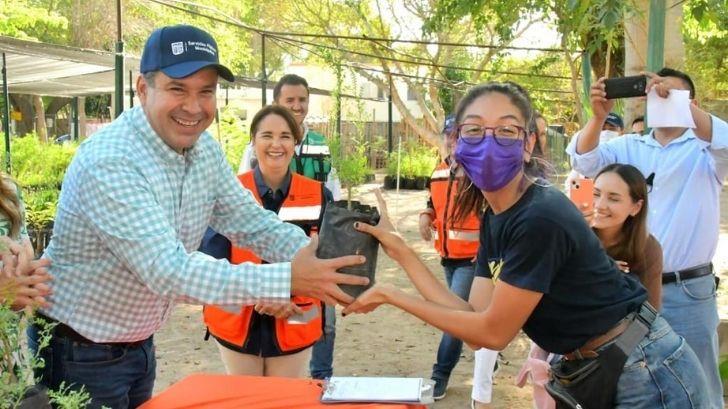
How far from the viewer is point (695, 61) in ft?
73.6

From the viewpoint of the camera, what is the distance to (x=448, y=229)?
480 centimetres

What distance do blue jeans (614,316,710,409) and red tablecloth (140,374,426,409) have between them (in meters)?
0.59

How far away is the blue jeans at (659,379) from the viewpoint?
211 centimetres

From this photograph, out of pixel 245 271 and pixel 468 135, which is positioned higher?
pixel 468 135

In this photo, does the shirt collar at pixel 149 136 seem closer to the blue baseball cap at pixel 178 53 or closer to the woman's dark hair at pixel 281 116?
the blue baseball cap at pixel 178 53

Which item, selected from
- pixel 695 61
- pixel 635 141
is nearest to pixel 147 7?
pixel 695 61

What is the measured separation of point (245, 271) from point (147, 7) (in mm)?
21497

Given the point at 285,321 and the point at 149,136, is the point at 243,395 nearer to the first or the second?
the point at 149,136

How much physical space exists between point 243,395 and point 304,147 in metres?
2.74

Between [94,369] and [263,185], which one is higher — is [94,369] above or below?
below

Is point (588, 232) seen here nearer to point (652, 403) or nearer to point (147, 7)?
point (652, 403)

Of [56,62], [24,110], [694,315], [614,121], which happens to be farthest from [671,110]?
[24,110]

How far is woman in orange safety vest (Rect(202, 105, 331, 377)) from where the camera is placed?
3.28m

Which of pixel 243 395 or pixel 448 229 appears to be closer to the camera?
pixel 243 395
